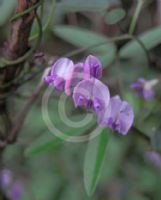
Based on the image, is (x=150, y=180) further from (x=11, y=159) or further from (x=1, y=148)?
(x=1, y=148)

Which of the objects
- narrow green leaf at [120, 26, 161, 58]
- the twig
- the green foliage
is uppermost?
the green foliage

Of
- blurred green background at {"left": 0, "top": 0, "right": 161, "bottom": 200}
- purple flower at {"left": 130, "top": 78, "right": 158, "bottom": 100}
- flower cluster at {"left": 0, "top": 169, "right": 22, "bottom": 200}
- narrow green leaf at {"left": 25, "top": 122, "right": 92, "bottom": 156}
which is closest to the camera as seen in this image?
narrow green leaf at {"left": 25, "top": 122, "right": 92, "bottom": 156}

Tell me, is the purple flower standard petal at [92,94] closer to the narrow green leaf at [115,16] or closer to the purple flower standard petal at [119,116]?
the purple flower standard petal at [119,116]

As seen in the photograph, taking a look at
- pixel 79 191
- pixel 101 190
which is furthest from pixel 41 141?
pixel 101 190

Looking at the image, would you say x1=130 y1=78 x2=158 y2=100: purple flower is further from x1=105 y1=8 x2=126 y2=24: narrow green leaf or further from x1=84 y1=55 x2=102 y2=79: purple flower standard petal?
x1=84 y1=55 x2=102 y2=79: purple flower standard petal

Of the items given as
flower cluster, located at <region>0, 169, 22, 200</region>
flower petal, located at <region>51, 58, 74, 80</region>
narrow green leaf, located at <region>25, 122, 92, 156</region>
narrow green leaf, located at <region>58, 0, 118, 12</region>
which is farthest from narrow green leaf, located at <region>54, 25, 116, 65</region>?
flower cluster, located at <region>0, 169, 22, 200</region>

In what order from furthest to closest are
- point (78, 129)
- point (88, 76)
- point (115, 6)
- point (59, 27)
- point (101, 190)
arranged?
point (101, 190) → point (59, 27) → point (115, 6) → point (78, 129) → point (88, 76)

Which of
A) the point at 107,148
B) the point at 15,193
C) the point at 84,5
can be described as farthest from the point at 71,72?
the point at 107,148

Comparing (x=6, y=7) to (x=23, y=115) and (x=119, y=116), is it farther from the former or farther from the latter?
(x=119, y=116)
